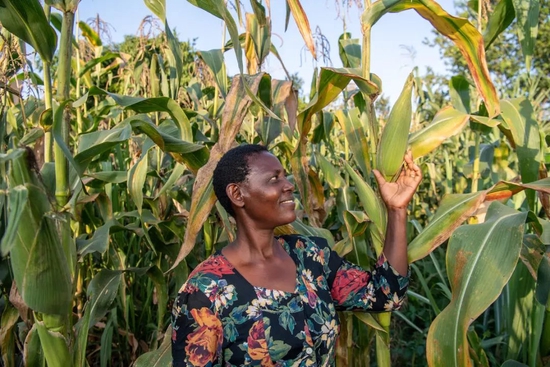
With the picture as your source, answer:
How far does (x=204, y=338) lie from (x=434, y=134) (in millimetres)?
1061

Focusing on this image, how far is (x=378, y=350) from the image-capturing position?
2.10m

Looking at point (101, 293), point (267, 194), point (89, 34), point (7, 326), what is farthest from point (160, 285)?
point (89, 34)

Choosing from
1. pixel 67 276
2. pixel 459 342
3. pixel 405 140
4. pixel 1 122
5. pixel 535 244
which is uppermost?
pixel 1 122

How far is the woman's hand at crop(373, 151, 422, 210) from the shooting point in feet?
6.26

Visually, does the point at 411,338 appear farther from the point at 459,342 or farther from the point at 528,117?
the point at 459,342

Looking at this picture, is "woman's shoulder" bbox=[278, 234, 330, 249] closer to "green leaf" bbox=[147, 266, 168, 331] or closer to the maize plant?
the maize plant

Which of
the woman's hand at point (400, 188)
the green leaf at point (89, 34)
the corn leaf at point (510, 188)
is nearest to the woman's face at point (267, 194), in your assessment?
the woman's hand at point (400, 188)

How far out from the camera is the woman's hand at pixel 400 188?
1.91 m

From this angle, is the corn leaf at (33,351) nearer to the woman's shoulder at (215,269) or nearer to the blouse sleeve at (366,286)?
the woman's shoulder at (215,269)

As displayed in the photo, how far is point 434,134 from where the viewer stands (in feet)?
6.79

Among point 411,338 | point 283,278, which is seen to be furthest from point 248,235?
point 411,338

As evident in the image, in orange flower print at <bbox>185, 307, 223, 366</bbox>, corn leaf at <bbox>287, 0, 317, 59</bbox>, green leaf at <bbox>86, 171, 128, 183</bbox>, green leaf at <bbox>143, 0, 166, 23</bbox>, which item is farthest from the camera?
green leaf at <bbox>86, 171, 128, 183</bbox>

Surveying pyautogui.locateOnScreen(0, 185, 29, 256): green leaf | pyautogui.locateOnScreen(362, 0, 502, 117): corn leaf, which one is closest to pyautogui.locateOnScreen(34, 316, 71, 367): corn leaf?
pyautogui.locateOnScreen(0, 185, 29, 256): green leaf

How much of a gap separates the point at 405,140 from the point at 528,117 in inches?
27.6
